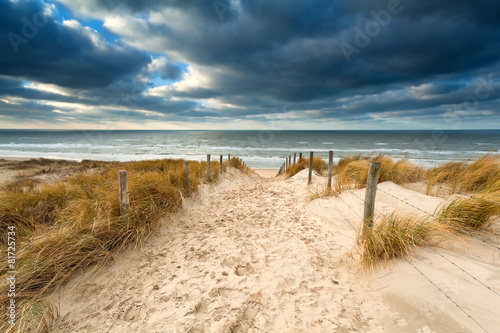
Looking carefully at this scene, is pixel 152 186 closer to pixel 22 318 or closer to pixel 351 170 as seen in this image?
pixel 22 318

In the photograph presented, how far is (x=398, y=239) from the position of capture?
340cm

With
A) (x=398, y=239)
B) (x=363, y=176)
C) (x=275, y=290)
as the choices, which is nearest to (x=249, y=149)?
(x=363, y=176)

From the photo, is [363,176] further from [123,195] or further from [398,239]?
[123,195]

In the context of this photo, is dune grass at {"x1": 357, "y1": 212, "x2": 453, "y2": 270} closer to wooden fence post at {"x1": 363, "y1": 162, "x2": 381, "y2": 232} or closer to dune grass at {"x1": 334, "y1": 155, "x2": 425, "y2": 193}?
wooden fence post at {"x1": 363, "y1": 162, "x2": 381, "y2": 232}

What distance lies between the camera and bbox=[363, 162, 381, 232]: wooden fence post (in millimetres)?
3977

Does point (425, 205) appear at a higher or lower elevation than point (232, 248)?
higher

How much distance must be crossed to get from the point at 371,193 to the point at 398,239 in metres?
0.94

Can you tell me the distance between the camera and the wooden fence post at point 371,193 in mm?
3977

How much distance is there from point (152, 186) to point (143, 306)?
10.8 ft

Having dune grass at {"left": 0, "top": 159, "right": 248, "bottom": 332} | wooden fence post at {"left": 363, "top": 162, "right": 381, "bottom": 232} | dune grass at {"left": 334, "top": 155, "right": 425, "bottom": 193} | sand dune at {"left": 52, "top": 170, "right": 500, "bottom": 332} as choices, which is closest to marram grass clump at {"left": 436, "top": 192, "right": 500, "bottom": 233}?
sand dune at {"left": 52, "top": 170, "right": 500, "bottom": 332}

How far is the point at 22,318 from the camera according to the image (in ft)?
8.14

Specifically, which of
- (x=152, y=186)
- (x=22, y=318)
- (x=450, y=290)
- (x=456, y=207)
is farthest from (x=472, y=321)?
(x=152, y=186)

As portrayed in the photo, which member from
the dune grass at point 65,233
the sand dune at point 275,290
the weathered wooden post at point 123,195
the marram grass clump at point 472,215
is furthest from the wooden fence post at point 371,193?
the weathered wooden post at point 123,195

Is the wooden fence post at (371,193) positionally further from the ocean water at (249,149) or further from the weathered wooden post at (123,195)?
the ocean water at (249,149)
